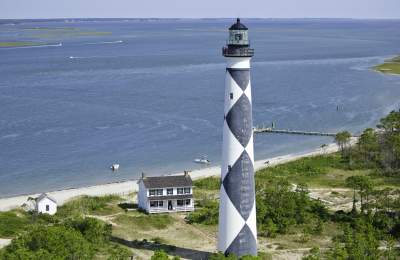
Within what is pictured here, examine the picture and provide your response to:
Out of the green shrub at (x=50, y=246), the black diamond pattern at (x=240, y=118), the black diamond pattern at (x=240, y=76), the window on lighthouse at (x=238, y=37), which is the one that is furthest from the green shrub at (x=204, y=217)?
the window on lighthouse at (x=238, y=37)

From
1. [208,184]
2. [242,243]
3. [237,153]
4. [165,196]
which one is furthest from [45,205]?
[237,153]

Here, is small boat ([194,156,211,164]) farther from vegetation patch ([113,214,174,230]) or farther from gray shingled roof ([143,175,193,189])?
vegetation patch ([113,214,174,230])

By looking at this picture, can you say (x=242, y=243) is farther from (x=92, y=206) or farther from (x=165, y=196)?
(x=92, y=206)

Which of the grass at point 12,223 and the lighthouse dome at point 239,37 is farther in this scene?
the grass at point 12,223

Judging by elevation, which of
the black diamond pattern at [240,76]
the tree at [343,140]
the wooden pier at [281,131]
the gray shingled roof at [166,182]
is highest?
the wooden pier at [281,131]

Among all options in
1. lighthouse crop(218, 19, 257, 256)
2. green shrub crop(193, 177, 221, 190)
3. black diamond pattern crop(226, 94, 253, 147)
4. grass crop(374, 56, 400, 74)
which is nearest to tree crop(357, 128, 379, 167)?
green shrub crop(193, 177, 221, 190)

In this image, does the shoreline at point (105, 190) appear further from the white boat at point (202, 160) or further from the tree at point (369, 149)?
the tree at point (369, 149)
